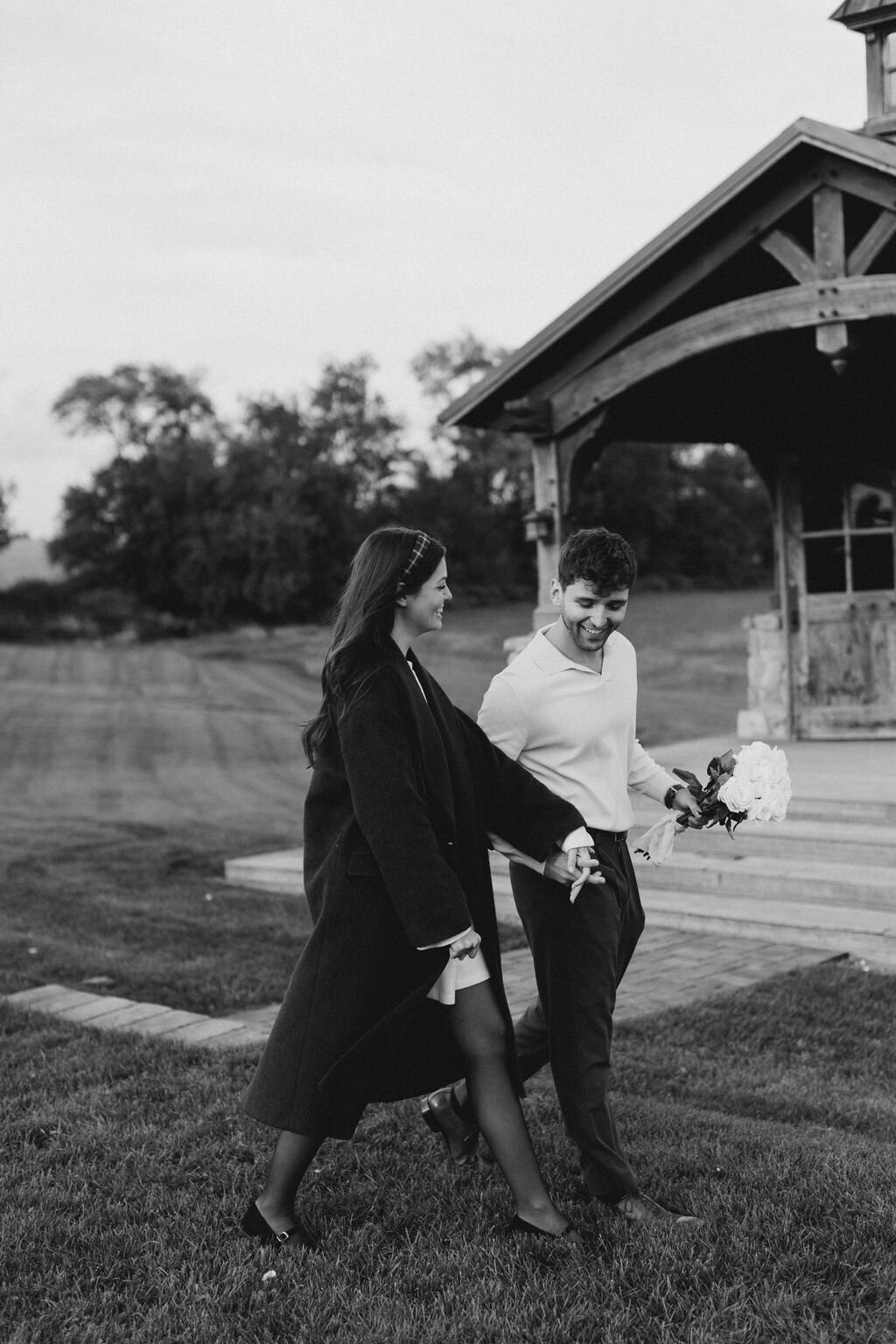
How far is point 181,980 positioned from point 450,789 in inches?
137

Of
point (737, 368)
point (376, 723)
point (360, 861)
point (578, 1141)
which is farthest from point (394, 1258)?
A: point (737, 368)

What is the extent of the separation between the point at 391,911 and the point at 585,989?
0.62 meters

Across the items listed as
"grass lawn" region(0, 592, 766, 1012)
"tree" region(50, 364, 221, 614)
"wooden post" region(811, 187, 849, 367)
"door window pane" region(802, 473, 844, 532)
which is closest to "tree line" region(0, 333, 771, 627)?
"tree" region(50, 364, 221, 614)

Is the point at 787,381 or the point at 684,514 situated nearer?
the point at 787,381

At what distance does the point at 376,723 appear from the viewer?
11.3ft

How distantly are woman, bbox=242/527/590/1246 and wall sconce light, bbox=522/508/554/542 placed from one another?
20.7 ft

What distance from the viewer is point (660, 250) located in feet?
30.2

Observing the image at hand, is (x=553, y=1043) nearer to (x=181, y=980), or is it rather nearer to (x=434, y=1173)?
(x=434, y=1173)

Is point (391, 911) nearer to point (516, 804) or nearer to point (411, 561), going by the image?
point (516, 804)

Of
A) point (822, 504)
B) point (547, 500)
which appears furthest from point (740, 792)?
point (822, 504)

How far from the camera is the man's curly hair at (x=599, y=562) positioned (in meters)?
3.74

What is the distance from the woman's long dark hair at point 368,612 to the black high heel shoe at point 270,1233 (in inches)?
47.1

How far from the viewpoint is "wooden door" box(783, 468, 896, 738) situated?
11.3 metres

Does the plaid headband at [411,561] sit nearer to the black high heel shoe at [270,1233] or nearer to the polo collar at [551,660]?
the polo collar at [551,660]
